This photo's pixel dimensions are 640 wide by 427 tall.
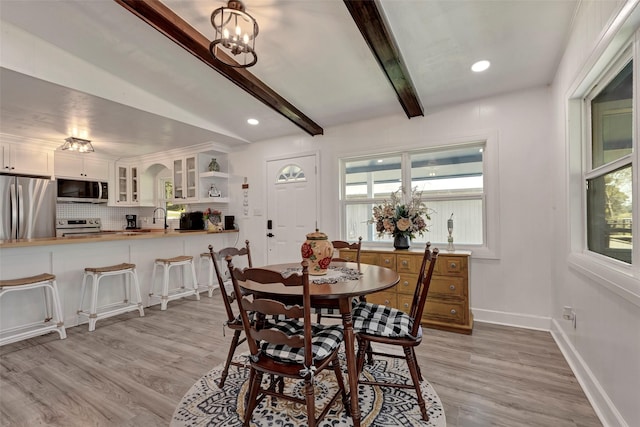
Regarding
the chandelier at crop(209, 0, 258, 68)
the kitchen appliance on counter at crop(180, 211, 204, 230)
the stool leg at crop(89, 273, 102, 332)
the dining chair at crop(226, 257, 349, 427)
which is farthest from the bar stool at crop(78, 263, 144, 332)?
the chandelier at crop(209, 0, 258, 68)

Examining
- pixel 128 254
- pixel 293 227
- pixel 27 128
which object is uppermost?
pixel 27 128

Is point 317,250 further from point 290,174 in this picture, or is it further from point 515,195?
point 290,174

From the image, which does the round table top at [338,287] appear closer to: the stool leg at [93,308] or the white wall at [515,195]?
the white wall at [515,195]

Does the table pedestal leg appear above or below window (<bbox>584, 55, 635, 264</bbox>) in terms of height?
below

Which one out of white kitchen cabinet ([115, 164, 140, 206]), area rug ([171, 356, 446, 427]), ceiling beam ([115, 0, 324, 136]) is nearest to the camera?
area rug ([171, 356, 446, 427])

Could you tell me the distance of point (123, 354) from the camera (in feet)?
8.36

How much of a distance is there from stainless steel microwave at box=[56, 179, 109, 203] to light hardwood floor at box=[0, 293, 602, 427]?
3038 mm

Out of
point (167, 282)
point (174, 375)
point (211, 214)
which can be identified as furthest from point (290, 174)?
point (174, 375)

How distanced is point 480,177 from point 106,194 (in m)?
6.39

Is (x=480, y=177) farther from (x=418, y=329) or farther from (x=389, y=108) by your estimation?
(x=418, y=329)

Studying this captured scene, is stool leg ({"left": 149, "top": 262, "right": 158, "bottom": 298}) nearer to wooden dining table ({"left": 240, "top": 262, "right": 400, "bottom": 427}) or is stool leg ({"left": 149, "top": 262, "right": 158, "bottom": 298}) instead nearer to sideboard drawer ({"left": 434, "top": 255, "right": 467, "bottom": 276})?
wooden dining table ({"left": 240, "top": 262, "right": 400, "bottom": 427})

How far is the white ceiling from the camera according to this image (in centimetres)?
222

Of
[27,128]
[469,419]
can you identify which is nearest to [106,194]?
[27,128]

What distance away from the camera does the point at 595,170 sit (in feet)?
6.57
